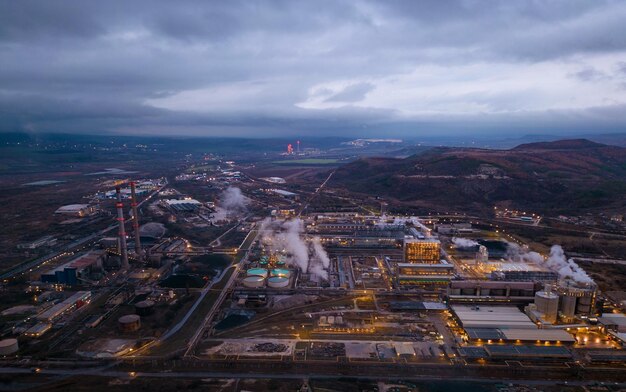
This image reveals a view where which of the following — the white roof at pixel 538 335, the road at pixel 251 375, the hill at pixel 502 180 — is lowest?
the road at pixel 251 375

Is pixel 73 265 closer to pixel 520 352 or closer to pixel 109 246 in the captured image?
pixel 109 246

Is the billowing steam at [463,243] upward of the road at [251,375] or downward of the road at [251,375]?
upward

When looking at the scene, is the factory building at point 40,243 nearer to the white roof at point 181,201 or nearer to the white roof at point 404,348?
the white roof at point 181,201

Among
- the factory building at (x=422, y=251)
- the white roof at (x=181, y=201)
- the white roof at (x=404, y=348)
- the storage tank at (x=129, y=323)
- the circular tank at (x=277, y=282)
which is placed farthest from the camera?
the white roof at (x=181, y=201)

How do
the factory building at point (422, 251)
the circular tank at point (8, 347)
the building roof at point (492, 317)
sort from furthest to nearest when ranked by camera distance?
the factory building at point (422, 251)
the building roof at point (492, 317)
the circular tank at point (8, 347)

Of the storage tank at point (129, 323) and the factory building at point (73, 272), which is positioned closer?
the storage tank at point (129, 323)

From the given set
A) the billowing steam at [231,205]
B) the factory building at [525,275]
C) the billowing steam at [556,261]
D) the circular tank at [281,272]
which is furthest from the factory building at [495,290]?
the billowing steam at [231,205]

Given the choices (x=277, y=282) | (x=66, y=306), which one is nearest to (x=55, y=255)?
(x=66, y=306)

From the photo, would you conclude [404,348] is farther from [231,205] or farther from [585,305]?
[231,205]
